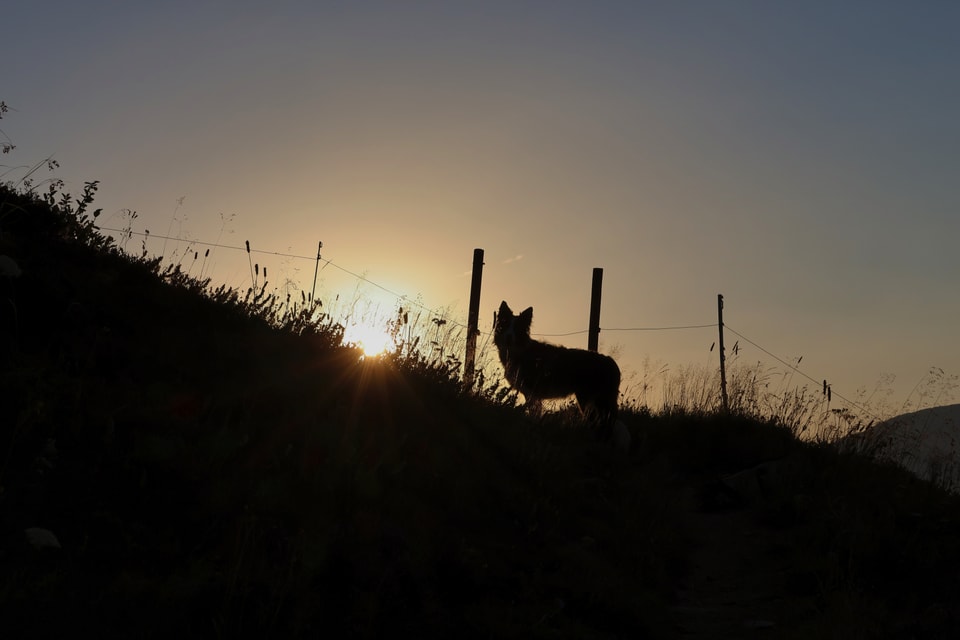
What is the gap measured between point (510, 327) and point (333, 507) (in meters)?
6.80

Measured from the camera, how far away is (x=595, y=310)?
17.4 m

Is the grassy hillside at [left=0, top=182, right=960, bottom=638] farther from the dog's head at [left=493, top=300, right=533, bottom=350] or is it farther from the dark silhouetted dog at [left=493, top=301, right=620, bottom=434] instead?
the dog's head at [left=493, top=300, right=533, bottom=350]

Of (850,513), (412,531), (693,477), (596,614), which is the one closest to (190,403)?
(412,531)

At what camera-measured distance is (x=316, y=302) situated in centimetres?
973

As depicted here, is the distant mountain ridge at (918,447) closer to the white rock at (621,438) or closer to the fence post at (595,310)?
the white rock at (621,438)

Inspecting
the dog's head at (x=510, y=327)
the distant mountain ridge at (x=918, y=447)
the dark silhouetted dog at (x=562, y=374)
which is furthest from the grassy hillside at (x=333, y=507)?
the dog's head at (x=510, y=327)

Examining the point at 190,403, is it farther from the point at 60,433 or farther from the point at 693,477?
the point at 693,477

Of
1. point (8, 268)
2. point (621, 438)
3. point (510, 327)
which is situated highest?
point (510, 327)

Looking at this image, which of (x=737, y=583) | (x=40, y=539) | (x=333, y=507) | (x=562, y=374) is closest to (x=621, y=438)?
(x=562, y=374)

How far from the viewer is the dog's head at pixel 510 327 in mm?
12047

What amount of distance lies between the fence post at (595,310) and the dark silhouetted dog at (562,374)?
208 inches

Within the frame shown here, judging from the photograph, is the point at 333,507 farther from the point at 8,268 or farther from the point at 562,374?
the point at 562,374

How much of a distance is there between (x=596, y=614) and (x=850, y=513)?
409 cm

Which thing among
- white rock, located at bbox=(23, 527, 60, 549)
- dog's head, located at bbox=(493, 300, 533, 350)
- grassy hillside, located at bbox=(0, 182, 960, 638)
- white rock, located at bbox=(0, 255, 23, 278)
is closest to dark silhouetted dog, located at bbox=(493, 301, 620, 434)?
dog's head, located at bbox=(493, 300, 533, 350)
